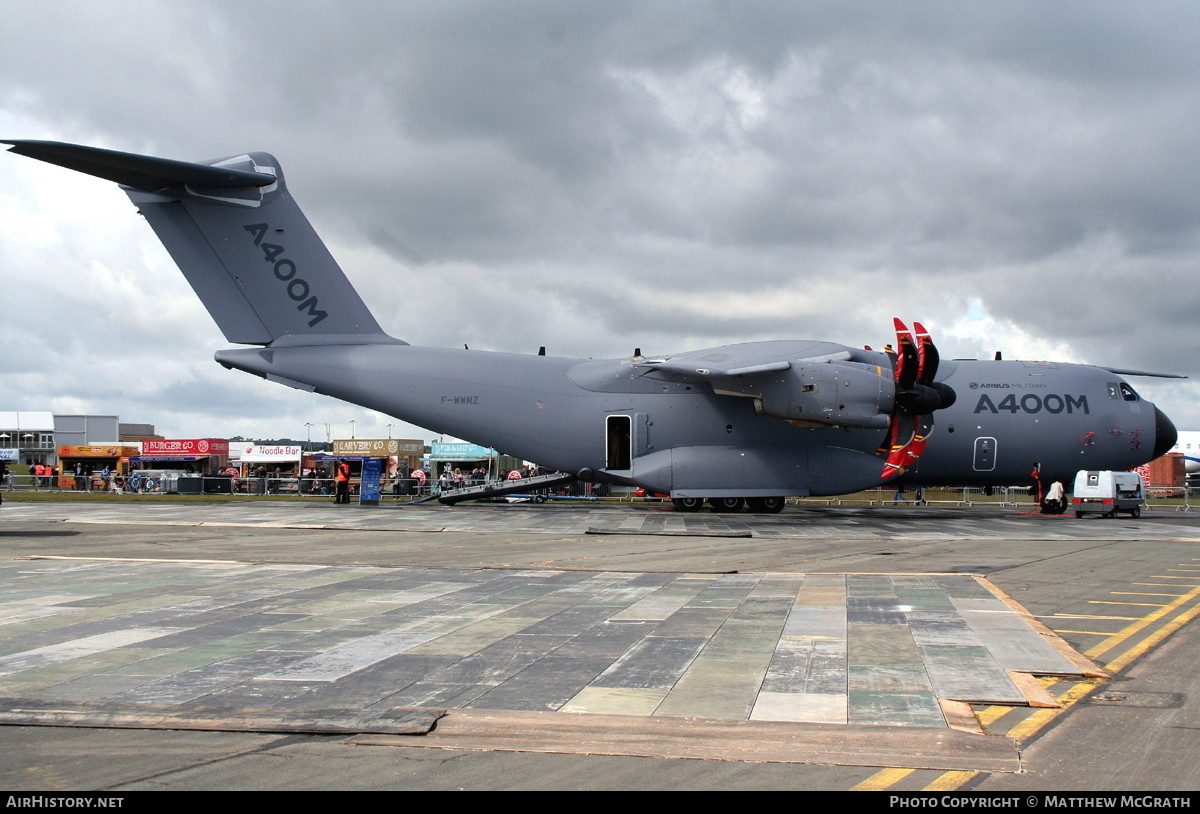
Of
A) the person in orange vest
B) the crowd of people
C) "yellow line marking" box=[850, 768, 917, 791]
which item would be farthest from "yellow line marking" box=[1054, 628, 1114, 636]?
the crowd of people

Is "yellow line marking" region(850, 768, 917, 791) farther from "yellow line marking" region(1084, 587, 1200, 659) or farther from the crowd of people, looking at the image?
the crowd of people

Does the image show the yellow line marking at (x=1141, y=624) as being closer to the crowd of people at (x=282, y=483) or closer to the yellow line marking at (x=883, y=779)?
the yellow line marking at (x=883, y=779)

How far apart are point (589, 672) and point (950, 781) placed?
10.3ft

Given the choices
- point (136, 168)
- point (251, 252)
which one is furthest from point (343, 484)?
point (136, 168)

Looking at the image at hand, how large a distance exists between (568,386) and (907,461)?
1022 centimetres

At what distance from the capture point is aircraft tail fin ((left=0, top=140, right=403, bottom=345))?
84.6 ft

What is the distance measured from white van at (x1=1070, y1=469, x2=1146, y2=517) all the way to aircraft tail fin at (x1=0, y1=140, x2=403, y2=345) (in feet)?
77.9

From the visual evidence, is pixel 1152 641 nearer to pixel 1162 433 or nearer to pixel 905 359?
pixel 905 359

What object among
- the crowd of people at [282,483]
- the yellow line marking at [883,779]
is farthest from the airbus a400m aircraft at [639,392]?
the yellow line marking at [883,779]

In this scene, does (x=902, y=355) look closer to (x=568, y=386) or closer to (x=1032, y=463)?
(x=1032, y=463)

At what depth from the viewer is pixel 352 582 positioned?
41.6 feet

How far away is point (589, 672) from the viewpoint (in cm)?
734

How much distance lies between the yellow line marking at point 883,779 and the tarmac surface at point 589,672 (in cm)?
3

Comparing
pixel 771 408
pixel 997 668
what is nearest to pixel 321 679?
pixel 997 668
